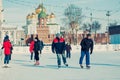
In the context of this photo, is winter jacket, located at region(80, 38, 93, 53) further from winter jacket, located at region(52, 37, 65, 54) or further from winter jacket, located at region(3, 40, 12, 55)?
winter jacket, located at region(3, 40, 12, 55)

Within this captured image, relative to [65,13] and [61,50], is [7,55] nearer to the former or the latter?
[61,50]

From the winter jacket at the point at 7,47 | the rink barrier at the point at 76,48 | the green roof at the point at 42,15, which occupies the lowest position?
the rink barrier at the point at 76,48

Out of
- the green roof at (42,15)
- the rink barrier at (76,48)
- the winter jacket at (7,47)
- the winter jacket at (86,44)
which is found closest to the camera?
the winter jacket at (86,44)

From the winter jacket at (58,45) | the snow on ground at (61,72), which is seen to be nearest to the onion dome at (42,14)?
the snow on ground at (61,72)

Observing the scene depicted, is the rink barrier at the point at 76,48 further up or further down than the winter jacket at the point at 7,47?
further down

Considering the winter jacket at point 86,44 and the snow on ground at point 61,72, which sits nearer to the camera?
the snow on ground at point 61,72

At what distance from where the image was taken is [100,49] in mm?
55938

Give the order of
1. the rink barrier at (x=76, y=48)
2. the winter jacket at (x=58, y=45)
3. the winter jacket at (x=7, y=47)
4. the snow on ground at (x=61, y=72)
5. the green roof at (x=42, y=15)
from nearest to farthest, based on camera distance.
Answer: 1. the snow on ground at (x=61, y=72)
2. the winter jacket at (x=58, y=45)
3. the winter jacket at (x=7, y=47)
4. the rink barrier at (x=76, y=48)
5. the green roof at (x=42, y=15)

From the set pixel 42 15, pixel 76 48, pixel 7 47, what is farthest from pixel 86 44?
pixel 42 15

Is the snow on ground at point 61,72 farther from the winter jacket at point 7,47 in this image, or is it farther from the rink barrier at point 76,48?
the rink barrier at point 76,48

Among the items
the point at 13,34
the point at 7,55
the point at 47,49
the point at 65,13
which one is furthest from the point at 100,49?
the point at 13,34

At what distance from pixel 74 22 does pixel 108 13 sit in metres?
16.8

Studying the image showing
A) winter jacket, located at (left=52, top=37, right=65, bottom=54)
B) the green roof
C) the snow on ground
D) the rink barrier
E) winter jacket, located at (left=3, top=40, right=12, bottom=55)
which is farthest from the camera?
the green roof

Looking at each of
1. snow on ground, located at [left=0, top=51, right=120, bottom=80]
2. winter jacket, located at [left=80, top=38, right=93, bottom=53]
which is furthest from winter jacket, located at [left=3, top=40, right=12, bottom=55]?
winter jacket, located at [left=80, top=38, right=93, bottom=53]
